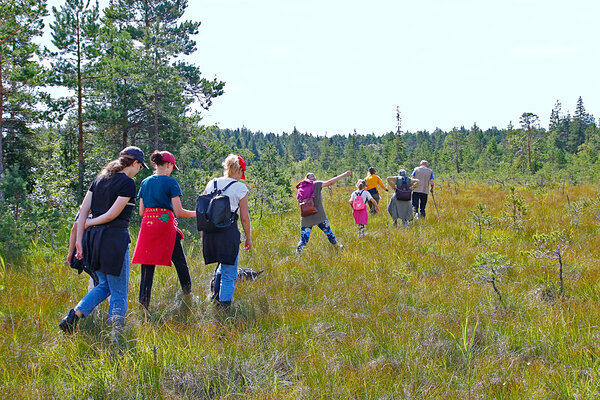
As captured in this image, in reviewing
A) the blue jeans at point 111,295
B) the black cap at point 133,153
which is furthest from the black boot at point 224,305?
the black cap at point 133,153

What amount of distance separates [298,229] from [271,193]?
287 centimetres

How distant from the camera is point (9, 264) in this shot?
5480 millimetres

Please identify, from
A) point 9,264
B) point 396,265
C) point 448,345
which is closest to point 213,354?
point 448,345

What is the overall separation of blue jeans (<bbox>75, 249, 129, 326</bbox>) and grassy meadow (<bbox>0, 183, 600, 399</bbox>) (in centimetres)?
16

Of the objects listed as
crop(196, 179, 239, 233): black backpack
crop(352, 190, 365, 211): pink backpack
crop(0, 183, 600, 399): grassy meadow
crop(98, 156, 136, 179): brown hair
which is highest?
crop(98, 156, 136, 179): brown hair

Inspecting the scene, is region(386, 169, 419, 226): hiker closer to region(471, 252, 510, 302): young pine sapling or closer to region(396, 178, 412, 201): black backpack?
→ region(396, 178, 412, 201): black backpack

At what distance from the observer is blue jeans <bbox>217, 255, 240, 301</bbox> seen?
3774 mm

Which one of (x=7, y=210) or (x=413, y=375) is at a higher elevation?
(x=7, y=210)

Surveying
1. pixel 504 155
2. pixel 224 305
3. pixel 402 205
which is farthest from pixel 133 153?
pixel 504 155

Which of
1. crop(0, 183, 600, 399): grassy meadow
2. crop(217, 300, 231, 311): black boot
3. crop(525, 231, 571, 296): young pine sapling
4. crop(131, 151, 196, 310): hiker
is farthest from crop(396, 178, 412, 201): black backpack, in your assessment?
crop(131, 151, 196, 310): hiker

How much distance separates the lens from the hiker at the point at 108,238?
3.14 m

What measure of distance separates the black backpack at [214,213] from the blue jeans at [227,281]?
16.8 inches

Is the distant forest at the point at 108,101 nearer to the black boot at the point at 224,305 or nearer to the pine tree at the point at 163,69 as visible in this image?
the pine tree at the point at 163,69

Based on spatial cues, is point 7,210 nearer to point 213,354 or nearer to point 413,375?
point 213,354
